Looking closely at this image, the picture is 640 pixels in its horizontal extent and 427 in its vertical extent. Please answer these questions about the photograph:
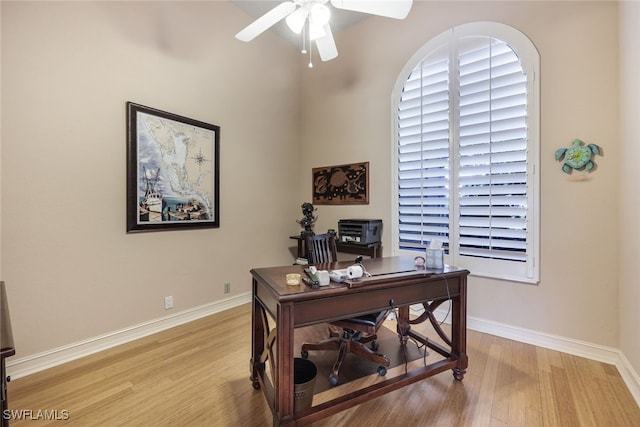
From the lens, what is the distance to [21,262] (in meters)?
2.03

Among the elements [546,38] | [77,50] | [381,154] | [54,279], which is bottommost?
[54,279]

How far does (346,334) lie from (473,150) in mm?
2097

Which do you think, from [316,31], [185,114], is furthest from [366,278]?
[185,114]

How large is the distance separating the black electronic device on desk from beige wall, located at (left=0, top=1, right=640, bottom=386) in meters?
0.23

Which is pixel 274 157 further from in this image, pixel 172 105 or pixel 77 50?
pixel 77 50

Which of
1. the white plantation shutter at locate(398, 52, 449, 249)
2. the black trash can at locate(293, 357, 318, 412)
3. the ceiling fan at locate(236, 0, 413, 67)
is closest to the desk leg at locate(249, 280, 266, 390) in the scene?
the black trash can at locate(293, 357, 318, 412)

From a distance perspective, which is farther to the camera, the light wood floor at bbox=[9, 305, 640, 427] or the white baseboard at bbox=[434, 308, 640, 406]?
the white baseboard at bbox=[434, 308, 640, 406]

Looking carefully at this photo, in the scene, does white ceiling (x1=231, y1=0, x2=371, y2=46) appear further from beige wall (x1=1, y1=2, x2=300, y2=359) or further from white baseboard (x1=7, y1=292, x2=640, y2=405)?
white baseboard (x1=7, y1=292, x2=640, y2=405)

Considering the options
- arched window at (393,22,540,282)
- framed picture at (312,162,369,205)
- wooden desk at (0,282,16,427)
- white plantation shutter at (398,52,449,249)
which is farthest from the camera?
framed picture at (312,162,369,205)

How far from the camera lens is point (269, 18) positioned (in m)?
2.07

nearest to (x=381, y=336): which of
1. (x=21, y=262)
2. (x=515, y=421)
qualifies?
(x=515, y=421)

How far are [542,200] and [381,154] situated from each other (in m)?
1.64

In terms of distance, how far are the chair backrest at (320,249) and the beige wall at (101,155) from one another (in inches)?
54.6

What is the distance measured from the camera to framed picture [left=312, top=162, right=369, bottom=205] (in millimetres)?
3580
